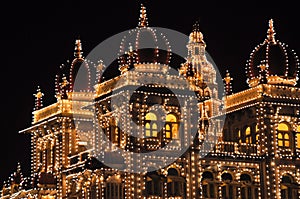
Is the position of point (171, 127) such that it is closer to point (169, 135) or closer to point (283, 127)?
point (169, 135)

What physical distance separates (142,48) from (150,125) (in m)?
4.92

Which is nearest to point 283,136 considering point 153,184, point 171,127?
point 171,127

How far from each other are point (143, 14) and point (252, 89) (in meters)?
8.99

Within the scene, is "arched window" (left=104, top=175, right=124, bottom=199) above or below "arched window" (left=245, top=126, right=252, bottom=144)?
below

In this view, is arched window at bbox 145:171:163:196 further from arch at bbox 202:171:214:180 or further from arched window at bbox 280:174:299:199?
arched window at bbox 280:174:299:199

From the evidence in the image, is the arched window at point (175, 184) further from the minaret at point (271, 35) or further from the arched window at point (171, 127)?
the minaret at point (271, 35)

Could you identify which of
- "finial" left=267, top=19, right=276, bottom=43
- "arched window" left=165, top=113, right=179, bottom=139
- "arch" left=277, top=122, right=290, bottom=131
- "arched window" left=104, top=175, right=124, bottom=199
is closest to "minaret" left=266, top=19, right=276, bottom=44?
"finial" left=267, top=19, right=276, bottom=43

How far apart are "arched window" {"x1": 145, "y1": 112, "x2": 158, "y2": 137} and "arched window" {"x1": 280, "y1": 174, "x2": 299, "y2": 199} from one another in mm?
9486

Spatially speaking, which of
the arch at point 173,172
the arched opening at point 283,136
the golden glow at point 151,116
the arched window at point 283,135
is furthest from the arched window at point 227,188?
the golden glow at point 151,116

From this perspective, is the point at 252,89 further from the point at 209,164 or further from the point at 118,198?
the point at 118,198

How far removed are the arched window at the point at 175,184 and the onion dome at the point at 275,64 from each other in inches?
357

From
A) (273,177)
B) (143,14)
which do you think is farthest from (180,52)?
(273,177)

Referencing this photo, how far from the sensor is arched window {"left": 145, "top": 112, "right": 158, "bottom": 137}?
260 ft

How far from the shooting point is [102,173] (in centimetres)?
7750
